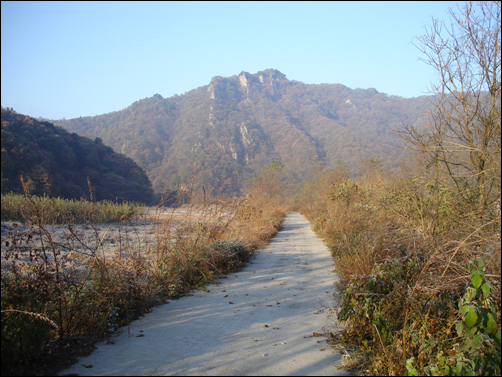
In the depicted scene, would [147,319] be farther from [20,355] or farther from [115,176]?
[115,176]

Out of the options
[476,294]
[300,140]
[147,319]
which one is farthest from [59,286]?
[300,140]

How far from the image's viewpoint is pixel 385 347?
2859mm

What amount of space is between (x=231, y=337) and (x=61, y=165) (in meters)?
37.4

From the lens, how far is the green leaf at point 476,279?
2.23 m

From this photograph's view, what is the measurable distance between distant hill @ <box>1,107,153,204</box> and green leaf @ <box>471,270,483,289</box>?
97.4 feet

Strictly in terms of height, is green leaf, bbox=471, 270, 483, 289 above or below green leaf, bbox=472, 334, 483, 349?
above

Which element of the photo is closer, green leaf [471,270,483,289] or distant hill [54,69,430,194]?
green leaf [471,270,483,289]

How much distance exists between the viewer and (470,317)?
7.41 feet

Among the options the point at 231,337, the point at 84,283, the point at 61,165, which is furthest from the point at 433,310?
the point at 61,165

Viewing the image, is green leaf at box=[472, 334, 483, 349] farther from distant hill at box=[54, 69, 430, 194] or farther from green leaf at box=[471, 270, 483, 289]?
distant hill at box=[54, 69, 430, 194]

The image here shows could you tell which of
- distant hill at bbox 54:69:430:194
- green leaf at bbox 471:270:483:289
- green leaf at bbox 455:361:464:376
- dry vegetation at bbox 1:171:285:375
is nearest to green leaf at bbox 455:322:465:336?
green leaf at bbox 455:361:464:376

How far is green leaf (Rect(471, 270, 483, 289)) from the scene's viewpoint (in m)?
2.23

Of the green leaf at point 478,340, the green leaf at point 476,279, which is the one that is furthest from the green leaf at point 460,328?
the green leaf at point 476,279

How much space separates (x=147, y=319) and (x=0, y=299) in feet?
5.83
